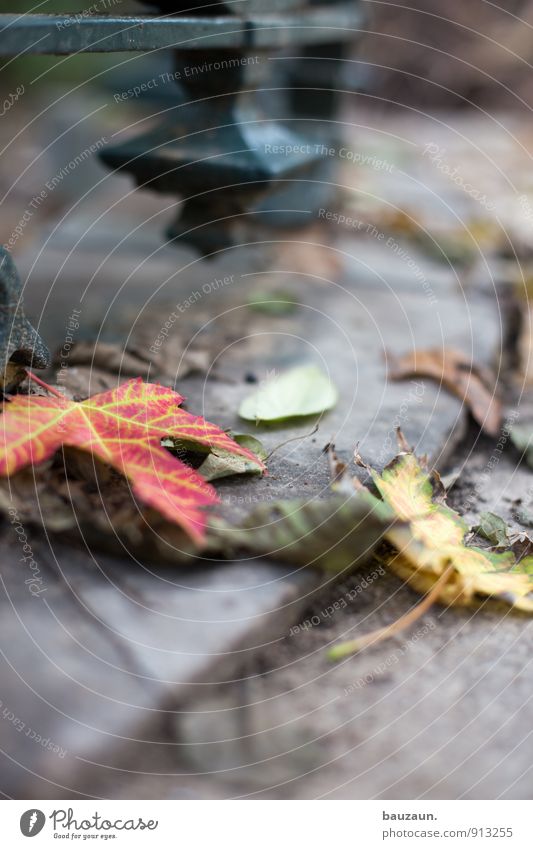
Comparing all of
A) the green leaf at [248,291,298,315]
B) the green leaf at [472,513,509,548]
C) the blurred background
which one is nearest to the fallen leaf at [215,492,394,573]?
the green leaf at [472,513,509,548]

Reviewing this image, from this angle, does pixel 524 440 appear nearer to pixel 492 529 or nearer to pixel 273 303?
pixel 492 529

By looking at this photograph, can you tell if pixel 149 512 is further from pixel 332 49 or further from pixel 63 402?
pixel 332 49

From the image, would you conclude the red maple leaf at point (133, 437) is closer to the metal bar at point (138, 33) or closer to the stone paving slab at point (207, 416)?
the stone paving slab at point (207, 416)

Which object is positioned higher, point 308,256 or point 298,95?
point 298,95

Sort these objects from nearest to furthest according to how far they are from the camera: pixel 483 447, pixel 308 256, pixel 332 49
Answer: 1. pixel 483 447
2. pixel 308 256
3. pixel 332 49
